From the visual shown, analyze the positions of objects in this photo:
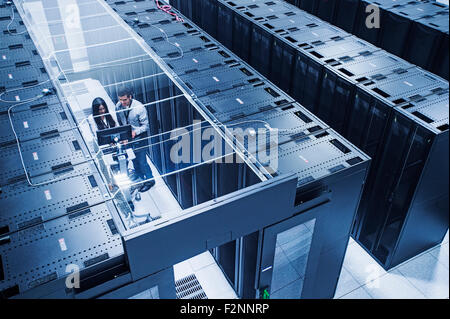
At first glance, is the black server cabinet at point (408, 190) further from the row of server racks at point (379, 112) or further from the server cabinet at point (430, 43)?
the server cabinet at point (430, 43)

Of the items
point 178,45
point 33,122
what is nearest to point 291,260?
point 33,122

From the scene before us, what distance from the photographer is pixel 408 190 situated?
12.2 feet

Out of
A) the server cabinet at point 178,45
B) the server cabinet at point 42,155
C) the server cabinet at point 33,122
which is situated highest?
the server cabinet at point 178,45

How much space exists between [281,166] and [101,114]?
2.24 m

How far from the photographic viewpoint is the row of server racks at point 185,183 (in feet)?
7.43

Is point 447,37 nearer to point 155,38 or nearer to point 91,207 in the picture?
point 155,38

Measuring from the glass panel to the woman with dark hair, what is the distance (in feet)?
7.79

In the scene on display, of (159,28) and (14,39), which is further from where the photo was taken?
(159,28)

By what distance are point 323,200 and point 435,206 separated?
1700 millimetres

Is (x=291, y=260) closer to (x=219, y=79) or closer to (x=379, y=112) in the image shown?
(x=379, y=112)

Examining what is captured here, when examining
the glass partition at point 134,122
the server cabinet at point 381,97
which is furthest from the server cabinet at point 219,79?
the server cabinet at point 381,97

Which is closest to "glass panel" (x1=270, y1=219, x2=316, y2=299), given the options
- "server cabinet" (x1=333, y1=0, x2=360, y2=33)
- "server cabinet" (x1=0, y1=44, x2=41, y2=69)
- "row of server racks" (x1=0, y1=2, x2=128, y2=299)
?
"row of server racks" (x1=0, y1=2, x2=128, y2=299)

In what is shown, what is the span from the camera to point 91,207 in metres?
2.56

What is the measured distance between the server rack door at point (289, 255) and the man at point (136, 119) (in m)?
2.06
